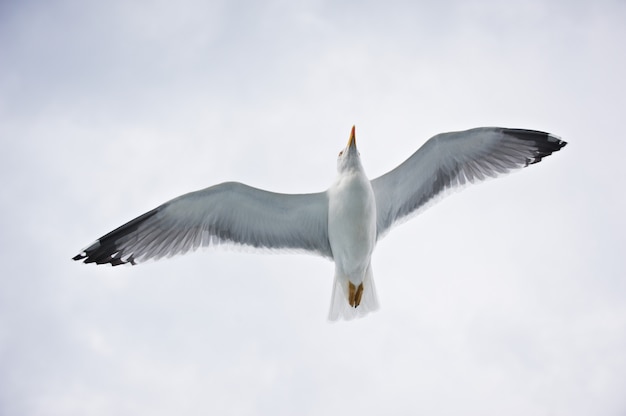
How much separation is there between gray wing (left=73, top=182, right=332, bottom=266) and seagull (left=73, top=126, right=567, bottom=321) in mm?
11

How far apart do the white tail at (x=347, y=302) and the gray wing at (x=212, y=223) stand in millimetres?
470

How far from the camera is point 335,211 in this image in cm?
697

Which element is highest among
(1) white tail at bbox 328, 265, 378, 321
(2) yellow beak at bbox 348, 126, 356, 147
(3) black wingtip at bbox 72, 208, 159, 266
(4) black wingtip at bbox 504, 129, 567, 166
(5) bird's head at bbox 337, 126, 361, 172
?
(4) black wingtip at bbox 504, 129, 567, 166

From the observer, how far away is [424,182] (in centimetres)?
737

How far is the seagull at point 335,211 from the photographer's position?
7098mm

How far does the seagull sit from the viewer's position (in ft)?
23.3

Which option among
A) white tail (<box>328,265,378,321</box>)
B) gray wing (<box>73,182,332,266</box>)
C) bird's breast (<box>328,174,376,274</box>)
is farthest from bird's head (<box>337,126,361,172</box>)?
white tail (<box>328,265,378,321</box>)

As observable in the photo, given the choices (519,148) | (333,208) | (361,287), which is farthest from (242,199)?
(519,148)

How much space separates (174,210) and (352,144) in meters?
2.00

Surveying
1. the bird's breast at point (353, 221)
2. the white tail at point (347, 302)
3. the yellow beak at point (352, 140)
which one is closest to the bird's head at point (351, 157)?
the yellow beak at point (352, 140)

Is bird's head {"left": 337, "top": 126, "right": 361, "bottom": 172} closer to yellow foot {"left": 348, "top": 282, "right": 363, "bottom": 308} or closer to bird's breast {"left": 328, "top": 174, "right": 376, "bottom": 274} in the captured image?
bird's breast {"left": 328, "top": 174, "right": 376, "bottom": 274}

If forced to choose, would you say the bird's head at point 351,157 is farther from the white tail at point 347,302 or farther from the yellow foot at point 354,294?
the yellow foot at point 354,294

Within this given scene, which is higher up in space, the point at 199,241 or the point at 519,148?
the point at 519,148

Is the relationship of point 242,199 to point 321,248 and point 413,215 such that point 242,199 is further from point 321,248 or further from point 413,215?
point 413,215
